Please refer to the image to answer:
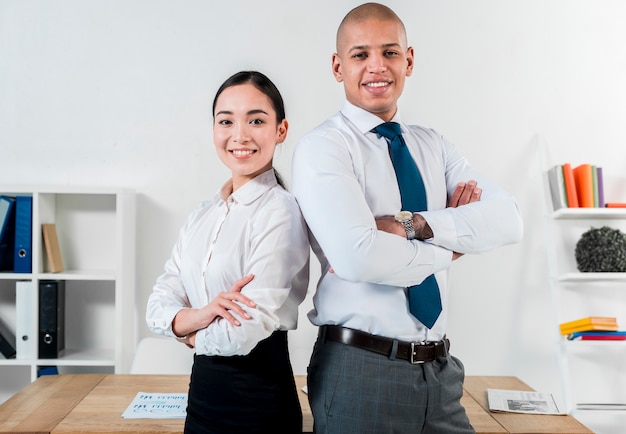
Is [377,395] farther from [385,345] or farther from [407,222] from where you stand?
[407,222]

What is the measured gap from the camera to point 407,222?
1.69 m

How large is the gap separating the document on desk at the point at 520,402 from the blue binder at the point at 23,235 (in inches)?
93.6

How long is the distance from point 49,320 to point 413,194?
96.4 inches

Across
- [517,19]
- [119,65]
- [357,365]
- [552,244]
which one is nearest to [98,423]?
[357,365]

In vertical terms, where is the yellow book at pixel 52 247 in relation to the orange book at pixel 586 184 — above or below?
below

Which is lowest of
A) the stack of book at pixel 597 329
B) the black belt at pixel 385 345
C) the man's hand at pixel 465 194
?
the stack of book at pixel 597 329

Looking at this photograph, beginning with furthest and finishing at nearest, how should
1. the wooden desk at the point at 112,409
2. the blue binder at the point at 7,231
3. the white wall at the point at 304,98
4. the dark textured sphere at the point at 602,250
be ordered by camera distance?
the white wall at the point at 304,98, the dark textured sphere at the point at 602,250, the blue binder at the point at 7,231, the wooden desk at the point at 112,409

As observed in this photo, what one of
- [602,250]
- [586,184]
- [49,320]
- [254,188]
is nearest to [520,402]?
[254,188]

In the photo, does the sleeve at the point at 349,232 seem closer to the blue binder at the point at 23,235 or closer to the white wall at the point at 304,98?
the white wall at the point at 304,98

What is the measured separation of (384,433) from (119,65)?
2.85m

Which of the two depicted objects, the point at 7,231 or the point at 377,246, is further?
the point at 7,231

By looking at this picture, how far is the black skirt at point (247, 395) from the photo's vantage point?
1.58 m

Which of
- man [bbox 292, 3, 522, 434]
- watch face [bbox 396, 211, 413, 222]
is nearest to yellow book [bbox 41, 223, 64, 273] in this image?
man [bbox 292, 3, 522, 434]

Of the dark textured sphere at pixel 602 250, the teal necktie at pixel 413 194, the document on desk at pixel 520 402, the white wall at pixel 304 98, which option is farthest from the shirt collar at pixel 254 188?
the dark textured sphere at pixel 602 250
